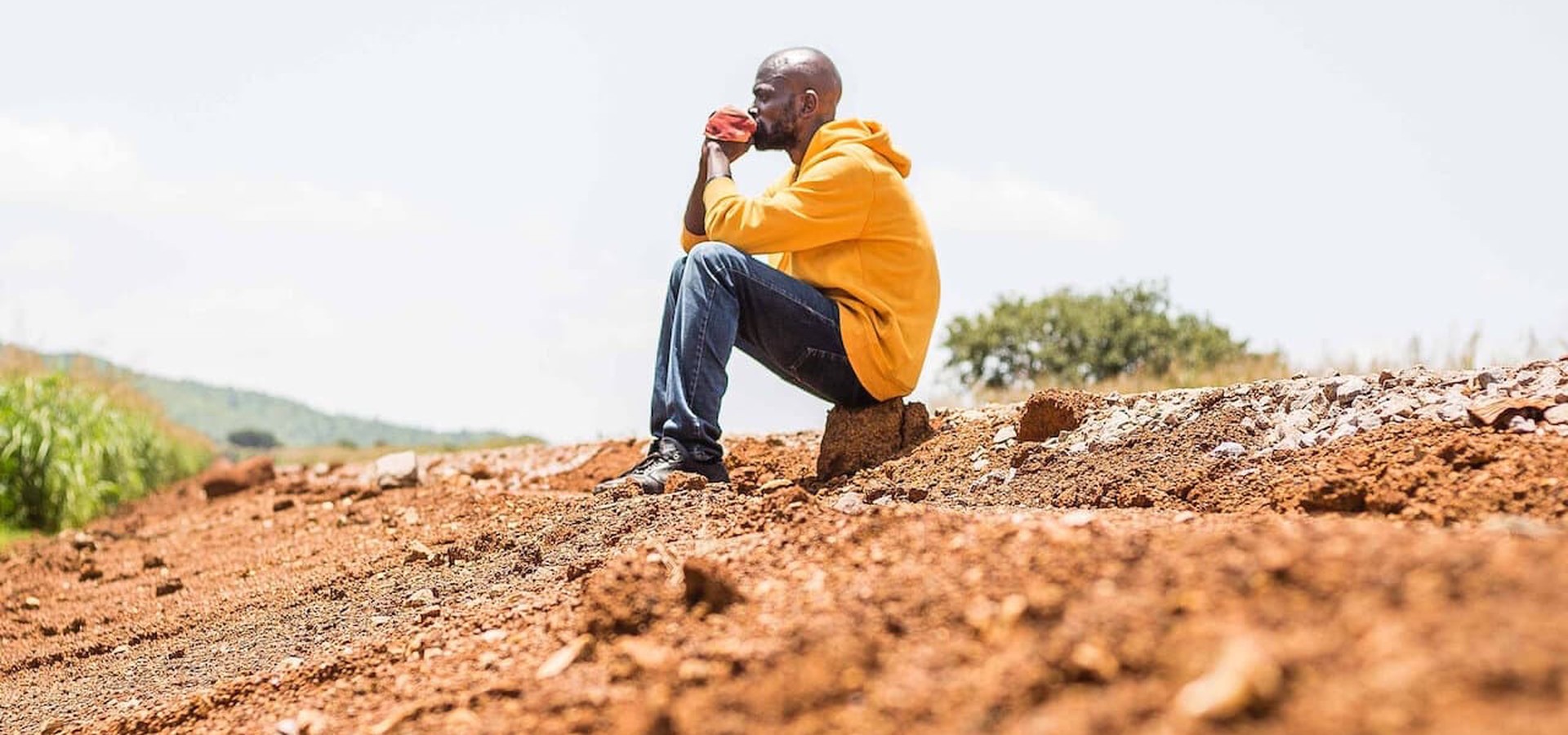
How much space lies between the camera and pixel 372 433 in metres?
33.8

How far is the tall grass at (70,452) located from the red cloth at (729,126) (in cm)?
671

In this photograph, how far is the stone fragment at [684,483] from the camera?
3.96m

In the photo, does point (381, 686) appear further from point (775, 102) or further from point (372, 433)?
point (372, 433)

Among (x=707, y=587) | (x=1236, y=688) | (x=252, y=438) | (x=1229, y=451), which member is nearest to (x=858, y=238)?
(x=1229, y=451)

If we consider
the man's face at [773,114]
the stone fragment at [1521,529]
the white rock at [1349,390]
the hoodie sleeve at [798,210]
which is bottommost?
the stone fragment at [1521,529]

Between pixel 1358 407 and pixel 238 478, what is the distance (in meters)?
7.41

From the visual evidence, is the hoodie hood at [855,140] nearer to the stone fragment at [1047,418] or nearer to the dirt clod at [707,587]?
the stone fragment at [1047,418]

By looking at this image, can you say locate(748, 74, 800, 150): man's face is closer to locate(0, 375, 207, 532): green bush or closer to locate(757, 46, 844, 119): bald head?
locate(757, 46, 844, 119): bald head

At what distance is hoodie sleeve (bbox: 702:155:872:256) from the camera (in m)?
4.27

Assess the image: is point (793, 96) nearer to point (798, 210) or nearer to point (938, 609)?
point (798, 210)

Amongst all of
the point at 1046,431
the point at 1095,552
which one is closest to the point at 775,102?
the point at 1046,431

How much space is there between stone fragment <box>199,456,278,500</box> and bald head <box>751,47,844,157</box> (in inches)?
223

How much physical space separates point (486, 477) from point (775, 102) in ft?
11.2

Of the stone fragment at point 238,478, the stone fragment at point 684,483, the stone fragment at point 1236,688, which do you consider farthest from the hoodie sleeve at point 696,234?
the stone fragment at point 238,478
